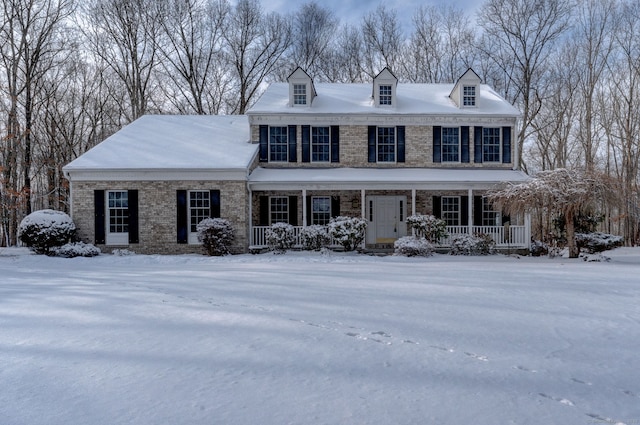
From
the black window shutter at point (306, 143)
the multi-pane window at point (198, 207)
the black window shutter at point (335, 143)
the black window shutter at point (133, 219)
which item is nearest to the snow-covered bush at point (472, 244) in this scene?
the black window shutter at point (335, 143)

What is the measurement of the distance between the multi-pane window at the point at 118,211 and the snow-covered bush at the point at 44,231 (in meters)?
1.40

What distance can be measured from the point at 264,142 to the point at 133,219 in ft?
19.9

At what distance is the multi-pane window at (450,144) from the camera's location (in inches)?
708

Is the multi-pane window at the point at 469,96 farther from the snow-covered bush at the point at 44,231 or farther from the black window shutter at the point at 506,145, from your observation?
the snow-covered bush at the point at 44,231

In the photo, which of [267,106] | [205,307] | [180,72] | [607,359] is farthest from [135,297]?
[180,72]

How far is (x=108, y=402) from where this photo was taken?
9.86 ft

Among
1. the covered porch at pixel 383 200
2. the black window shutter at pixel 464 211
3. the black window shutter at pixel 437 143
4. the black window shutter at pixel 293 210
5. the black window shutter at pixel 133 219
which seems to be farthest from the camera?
the black window shutter at pixel 437 143

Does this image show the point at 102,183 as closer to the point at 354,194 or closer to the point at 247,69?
the point at 354,194

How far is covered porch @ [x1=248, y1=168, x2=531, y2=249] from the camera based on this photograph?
1598 centimetres

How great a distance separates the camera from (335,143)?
59.0ft

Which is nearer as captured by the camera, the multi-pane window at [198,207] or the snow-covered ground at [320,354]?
the snow-covered ground at [320,354]

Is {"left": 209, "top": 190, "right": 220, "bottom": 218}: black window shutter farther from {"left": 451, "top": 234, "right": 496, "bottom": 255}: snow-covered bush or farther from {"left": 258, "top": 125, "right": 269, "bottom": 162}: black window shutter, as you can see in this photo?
{"left": 451, "top": 234, "right": 496, "bottom": 255}: snow-covered bush

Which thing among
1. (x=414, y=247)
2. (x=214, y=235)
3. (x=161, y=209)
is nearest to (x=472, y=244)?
(x=414, y=247)

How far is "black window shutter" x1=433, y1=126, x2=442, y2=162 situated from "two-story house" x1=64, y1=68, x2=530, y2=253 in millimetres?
60
